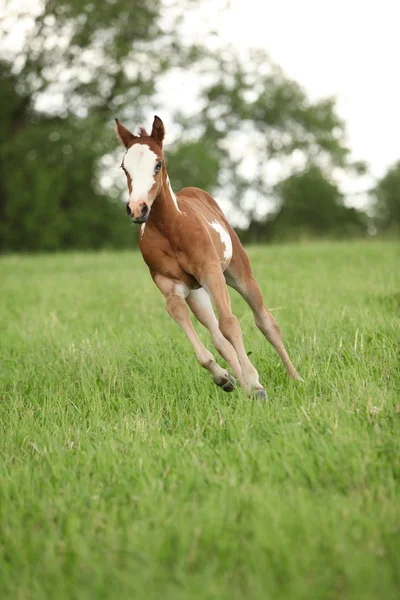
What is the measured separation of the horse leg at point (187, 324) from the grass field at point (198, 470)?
0.15 meters

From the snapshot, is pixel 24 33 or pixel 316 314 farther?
pixel 24 33

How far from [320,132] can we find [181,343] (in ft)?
139

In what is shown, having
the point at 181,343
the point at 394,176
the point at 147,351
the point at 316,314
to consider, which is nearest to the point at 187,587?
the point at 147,351

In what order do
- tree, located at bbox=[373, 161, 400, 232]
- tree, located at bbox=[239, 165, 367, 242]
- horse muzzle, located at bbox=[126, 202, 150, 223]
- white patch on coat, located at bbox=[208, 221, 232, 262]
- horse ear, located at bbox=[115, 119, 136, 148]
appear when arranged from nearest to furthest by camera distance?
horse muzzle, located at bbox=[126, 202, 150, 223] → horse ear, located at bbox=[115, 119, 136, 148] → white patch on coat, located at bbox=[208, 221, 232, 262] → tree, located at bbox=[239, 165, 367, 242] → tree, located at bbox=[373, 161, 400, 232]

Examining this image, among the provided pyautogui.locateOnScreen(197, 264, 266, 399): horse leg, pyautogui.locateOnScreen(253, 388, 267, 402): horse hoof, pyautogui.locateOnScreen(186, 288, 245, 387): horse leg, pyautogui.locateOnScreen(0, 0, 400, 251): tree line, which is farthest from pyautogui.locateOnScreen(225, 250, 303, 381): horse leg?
pyautogui.locateOnScreen(0, 0, 400, 251): tree line

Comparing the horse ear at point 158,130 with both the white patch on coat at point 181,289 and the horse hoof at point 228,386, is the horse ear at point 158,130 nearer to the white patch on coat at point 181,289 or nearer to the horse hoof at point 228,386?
the white patch on coat at point 181,289

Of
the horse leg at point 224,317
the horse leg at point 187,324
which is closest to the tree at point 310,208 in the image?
the horse leg at point 187,324

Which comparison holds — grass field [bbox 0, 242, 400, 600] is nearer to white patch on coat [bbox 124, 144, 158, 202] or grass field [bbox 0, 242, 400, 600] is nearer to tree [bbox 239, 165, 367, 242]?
white patch on coat [bbox 124, 144, 158, 202]

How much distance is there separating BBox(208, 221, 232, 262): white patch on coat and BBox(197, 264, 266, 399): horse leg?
48 cm

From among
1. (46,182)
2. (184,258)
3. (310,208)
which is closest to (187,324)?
(184,258)

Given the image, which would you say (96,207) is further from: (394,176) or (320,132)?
(394,176)

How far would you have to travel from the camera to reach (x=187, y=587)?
206 cm

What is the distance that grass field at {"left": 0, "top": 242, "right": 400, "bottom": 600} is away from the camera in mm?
2186

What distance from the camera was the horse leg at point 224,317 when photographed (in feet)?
13.9
